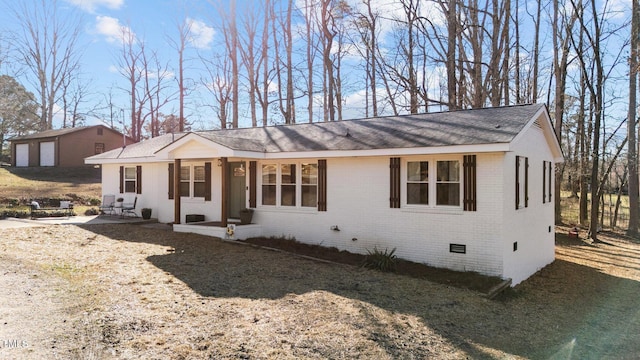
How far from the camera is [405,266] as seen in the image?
961cm

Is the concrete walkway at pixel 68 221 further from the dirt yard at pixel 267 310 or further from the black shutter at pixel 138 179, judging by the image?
the dirt yard at pixel 267 310

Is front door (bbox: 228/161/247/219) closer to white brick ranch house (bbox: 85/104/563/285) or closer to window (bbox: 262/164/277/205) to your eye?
white brick ranch house (bbox: 85/104/563/285)

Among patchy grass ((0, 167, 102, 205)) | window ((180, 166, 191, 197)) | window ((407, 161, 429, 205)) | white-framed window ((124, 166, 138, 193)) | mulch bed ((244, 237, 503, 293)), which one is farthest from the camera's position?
patchy grass ((0, 167, 102, 205))

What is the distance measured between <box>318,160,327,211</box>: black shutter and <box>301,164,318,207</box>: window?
9.4 inches

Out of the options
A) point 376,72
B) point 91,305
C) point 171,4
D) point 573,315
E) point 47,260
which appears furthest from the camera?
point 171,4

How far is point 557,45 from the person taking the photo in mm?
20688

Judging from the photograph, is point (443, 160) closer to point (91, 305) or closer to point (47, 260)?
point (91, 305)

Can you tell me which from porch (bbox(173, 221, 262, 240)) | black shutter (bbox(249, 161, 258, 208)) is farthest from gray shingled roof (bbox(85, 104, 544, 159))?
porch (bbox(173, 221, 262, 240))

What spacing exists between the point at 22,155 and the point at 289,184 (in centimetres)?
3028

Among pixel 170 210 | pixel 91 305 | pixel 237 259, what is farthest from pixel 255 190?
pixel 91 305

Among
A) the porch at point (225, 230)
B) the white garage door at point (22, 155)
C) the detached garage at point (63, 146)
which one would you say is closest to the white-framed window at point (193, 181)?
the porch at point (225, 230)

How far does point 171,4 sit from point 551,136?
27023 mm

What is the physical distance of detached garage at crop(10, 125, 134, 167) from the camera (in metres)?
30.5

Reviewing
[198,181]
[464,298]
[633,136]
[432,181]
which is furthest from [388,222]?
[633,136]
